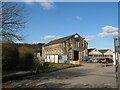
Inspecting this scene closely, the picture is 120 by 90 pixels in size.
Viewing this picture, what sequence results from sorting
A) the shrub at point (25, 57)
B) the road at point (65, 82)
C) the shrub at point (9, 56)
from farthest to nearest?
the shrub at point (25, 57) < the shrub at point (9, 56) < the road at point (65, 82)

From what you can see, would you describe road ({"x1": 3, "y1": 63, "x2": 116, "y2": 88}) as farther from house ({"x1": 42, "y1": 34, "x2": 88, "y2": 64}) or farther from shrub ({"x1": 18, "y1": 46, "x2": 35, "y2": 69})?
house ({"x1": 42, "y1": 34, "x2": 88, "y2": 64})

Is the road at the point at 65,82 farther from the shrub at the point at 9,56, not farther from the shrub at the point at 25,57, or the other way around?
the shrub at the point at 9,56

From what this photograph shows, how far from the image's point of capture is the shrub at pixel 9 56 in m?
12.9

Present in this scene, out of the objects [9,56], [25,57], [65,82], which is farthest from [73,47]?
[65,82]

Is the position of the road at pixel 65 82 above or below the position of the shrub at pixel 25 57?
below

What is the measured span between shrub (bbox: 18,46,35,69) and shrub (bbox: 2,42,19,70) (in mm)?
507

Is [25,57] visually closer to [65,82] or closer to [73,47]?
[65,82]

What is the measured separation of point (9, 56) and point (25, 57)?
1.75 metres

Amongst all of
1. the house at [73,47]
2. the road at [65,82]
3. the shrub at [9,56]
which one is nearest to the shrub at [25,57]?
the shrub at [9,56]

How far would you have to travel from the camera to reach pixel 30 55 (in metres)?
15.3

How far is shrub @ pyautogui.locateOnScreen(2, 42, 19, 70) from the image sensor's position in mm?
12922

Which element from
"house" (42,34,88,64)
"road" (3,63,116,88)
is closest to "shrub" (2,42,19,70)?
"road" (3,63,116,88)

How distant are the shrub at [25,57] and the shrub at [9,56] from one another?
51 cm

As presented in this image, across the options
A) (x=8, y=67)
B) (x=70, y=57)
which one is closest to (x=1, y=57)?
(x=8, y=67)
